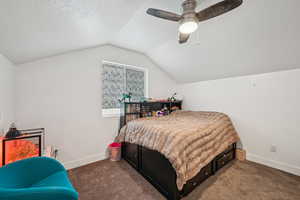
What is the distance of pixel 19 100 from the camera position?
69.6 inches

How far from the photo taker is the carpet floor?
1.54 metres

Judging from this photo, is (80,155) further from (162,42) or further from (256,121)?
(256,121)

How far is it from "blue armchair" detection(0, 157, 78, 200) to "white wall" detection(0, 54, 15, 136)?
0.66m

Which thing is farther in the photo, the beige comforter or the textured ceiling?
the beige comforter

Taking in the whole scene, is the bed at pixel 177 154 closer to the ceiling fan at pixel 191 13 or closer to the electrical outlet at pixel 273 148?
the electrical outlet at pixel 273 148

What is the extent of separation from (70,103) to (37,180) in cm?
137

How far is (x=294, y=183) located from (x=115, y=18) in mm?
3502

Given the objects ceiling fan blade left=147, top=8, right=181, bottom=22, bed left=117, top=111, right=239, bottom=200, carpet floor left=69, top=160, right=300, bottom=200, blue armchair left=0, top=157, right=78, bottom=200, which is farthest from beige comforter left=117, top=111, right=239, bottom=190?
ceiling fan blade left=147, top=8, right=181, bottom=22

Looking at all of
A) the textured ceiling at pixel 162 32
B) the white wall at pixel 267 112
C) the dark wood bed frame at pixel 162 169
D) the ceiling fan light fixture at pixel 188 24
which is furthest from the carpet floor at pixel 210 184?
the ceiling fan light fixture at pixel 188 24

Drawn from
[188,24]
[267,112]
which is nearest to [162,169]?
[188,24]

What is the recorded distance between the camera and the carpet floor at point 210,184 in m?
1.54

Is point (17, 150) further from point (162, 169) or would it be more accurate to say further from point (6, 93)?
point (162, 169)

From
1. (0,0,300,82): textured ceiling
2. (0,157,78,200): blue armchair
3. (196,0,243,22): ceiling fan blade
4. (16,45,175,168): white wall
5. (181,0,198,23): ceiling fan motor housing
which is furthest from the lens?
(16,45,175,168): white wall

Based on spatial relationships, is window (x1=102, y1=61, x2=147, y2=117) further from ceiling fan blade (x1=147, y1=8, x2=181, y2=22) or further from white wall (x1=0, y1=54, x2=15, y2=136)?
ceiling fan blade (x1=147, y1=8, x2=181, y2=22)
